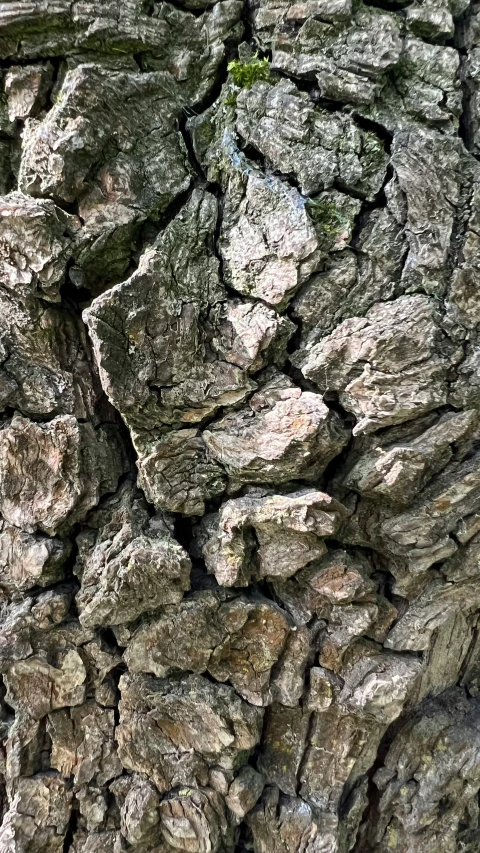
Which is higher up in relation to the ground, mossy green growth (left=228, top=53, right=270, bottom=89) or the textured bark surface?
mossy green growth (left=228, top=53, right=270, bottom=89)

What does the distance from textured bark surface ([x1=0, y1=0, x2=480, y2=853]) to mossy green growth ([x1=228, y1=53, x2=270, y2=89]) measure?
0.05 feet

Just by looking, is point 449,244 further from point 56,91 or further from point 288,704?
A: point 288,704

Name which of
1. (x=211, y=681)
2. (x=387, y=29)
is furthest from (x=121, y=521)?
(x=387, y=29)

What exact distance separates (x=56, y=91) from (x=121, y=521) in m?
1.90

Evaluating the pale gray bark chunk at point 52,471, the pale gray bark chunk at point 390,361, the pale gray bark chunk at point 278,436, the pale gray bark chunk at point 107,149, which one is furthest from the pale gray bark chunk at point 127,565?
the pale gray bark chunk at point 107,149

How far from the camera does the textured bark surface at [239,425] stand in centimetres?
198

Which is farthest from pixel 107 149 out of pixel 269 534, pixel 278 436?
pixel 269 534

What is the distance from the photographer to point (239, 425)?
7.02ft

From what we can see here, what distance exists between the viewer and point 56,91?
6.97ft

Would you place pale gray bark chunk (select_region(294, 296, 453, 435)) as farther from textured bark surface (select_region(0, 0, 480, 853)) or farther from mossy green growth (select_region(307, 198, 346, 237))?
mossy green growth (select_region(307, 198, 346, 237))

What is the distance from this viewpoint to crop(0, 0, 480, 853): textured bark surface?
198cm

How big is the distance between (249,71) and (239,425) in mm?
1474

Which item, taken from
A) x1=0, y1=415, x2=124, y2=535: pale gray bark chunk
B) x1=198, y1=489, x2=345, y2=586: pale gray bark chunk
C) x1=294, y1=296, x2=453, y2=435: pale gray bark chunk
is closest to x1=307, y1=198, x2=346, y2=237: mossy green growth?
x1=294, y1=296, x2=453, y2=435: pale gray bark chunk

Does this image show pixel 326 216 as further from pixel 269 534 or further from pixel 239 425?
pixel 269 534
